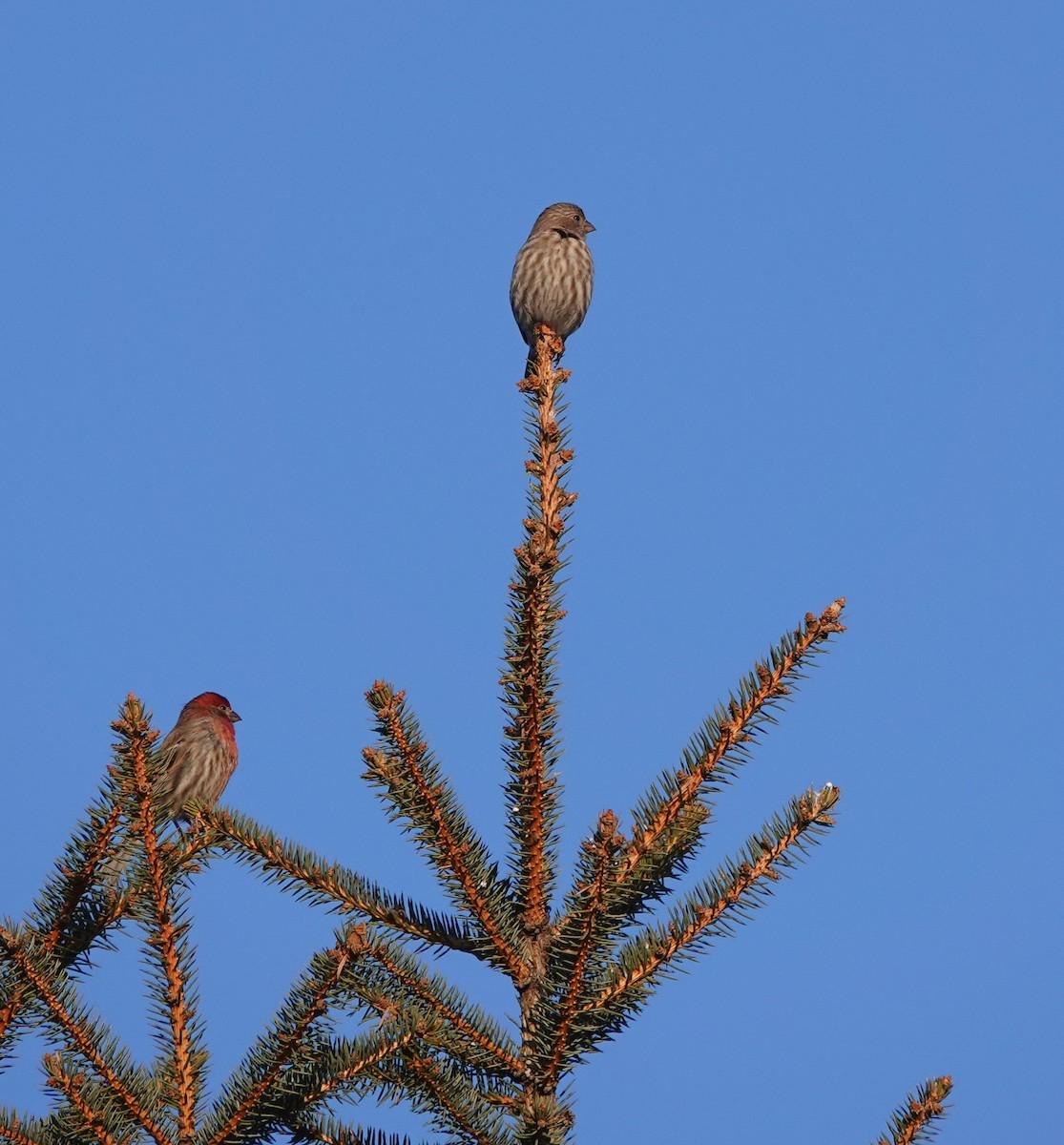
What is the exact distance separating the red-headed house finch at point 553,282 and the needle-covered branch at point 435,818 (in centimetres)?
854

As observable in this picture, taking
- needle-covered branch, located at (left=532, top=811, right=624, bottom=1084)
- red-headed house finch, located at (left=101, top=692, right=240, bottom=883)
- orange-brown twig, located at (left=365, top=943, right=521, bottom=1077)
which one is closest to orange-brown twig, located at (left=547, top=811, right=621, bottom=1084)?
needle-covered branch, located at (left=532, top=811, right=624, bottom=1084)

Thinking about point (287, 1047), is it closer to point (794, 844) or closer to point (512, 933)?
point (512, 933)

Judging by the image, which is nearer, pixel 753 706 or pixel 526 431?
pixel 753 706

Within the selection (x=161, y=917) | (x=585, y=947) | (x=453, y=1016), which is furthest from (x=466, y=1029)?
(x=161, y=917)

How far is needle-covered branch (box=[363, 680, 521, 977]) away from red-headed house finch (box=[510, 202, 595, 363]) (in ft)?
28.0

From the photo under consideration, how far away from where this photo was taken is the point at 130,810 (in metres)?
3.63

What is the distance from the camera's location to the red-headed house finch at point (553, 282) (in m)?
12.1

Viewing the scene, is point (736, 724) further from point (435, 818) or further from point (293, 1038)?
point (293, 1038)

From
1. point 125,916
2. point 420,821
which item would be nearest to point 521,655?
point 420,821

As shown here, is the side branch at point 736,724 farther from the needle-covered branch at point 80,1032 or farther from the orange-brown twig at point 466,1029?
the needle-covered branch at point 80,1032

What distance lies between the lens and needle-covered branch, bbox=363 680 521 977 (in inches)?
151

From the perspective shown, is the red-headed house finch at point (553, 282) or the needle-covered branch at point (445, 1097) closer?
the needle-covered branch at point (445, 1097)

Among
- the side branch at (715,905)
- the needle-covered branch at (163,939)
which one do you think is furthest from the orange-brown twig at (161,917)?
the side branch at (715,905)

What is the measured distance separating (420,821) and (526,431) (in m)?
1.58
